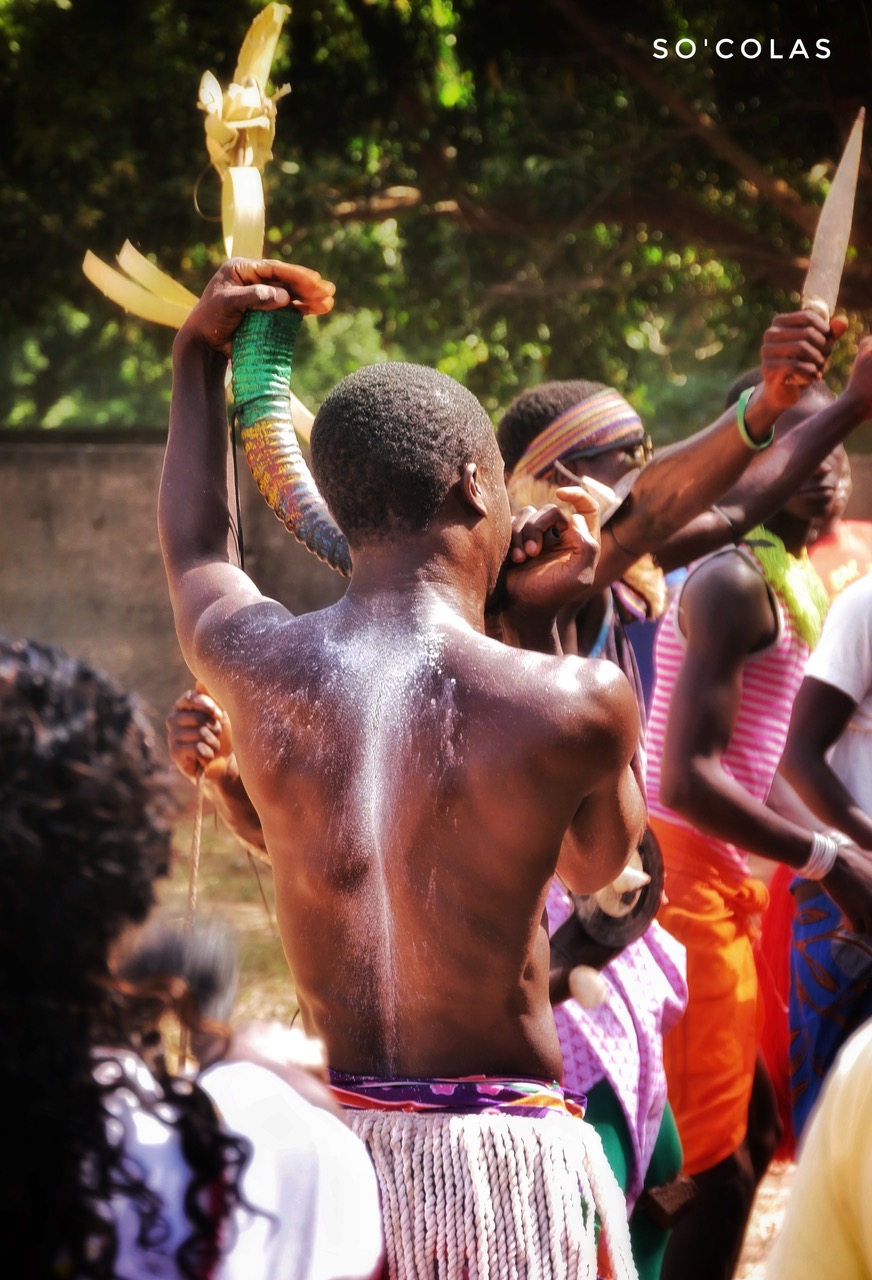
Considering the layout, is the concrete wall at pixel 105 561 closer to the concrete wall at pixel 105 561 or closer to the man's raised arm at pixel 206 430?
the concrete wall at pixel 105 561

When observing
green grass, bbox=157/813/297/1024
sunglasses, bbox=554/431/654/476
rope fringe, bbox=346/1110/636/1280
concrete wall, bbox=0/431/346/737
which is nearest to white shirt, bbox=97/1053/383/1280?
rope fringe, bbox=346/1110/636/1280

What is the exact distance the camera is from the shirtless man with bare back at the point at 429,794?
1907mm

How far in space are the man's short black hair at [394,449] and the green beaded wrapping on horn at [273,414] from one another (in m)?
0.20

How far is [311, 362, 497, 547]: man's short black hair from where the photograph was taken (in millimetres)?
2068

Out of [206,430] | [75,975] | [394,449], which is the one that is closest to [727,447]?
[394,449]

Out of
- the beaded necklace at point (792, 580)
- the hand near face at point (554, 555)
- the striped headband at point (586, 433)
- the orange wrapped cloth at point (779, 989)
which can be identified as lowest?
the orange wrapped cloth at point (779, 989)

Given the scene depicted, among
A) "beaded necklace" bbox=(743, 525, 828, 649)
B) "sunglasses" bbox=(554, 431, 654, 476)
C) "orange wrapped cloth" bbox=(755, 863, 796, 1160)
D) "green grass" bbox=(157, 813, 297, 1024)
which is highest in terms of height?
"sunglasses" bbox=(554, 431, 654, 476)

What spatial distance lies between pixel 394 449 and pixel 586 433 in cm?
146

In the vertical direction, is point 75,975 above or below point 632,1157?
above

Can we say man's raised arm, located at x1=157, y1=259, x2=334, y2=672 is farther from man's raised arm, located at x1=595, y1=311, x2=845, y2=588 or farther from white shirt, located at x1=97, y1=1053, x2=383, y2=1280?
white shirt, located at x1=97, y1=1053, x2=383, y2=1280

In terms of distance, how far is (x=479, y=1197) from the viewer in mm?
1879

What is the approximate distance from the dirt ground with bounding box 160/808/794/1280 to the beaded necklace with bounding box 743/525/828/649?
4.60 feet

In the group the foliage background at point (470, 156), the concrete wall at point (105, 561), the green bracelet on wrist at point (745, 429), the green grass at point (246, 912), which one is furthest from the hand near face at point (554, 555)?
the concrete wall at point (105, 561)

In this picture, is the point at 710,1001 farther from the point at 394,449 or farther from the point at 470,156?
the point at 470,156
